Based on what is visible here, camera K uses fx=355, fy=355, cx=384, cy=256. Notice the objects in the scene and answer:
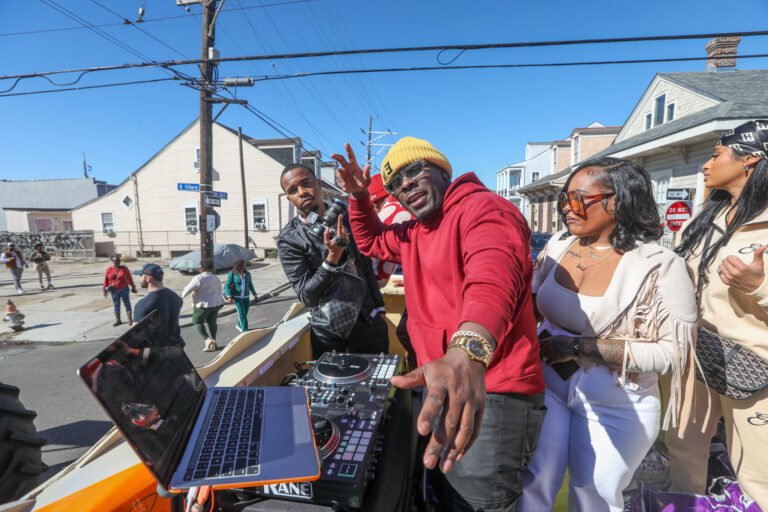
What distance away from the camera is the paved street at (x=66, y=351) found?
4250 mm

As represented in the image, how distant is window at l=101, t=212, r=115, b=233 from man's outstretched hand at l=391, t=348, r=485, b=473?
90.5 feet

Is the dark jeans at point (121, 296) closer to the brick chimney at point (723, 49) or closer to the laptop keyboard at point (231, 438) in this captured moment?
the laptop keyboard at point (231, 438)

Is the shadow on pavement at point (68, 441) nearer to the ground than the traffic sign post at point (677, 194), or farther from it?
nearer to the ground

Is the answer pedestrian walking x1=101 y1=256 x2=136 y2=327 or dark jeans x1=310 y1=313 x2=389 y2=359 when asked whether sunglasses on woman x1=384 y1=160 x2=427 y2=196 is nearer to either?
dark jeans x1=310 y1=313 x2=389 y2=359

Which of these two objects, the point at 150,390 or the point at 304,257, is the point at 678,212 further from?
the point at 150,390

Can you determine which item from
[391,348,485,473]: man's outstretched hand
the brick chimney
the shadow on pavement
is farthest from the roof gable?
the shadow on pavement

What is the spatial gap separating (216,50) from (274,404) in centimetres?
962

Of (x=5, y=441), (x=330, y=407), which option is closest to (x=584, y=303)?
(x=330, y=407)

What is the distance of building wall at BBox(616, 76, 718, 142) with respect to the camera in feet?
34.0

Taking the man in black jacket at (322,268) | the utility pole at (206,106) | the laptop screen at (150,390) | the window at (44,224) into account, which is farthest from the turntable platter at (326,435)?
the window at (44,224)

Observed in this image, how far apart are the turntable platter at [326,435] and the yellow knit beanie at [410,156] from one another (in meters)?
0.99

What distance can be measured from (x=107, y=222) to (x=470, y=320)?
91.9 ft

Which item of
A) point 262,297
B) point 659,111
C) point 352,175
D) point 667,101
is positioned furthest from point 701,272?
point 659,111

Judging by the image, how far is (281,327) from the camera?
249 centimetres
